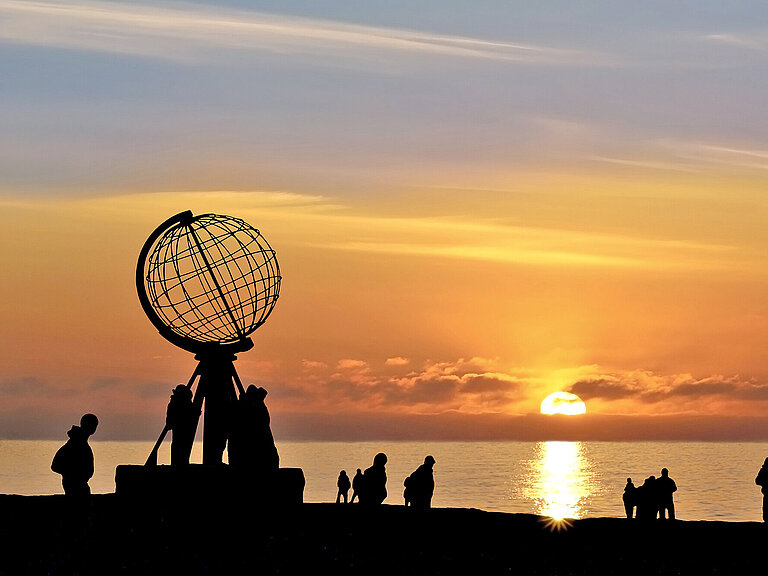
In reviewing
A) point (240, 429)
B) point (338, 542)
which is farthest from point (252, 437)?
point (338, 542)

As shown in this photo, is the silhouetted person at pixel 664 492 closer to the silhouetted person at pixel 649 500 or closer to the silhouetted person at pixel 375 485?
the silhouetted person at pixel 649 500

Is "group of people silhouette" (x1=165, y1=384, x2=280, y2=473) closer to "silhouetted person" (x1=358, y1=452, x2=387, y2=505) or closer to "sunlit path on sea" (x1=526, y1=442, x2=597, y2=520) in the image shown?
"silhouetted person" (x1=358, y1=452, x2=387, y2=505)

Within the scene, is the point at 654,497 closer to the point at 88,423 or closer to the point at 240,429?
the point at 240,429

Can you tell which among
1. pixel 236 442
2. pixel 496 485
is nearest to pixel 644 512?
pixel 236 442

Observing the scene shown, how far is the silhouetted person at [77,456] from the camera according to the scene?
75.6 ft

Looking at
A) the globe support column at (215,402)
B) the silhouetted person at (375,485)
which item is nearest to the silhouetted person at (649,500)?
the silhouetted person at (375,485)

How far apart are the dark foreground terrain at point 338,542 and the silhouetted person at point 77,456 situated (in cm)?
61

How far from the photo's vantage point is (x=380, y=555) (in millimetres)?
21188

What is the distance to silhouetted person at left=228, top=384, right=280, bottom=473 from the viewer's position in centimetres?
2686

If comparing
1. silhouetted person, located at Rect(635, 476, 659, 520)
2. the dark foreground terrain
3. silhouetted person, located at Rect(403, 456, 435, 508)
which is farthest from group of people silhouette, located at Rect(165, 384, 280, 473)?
silhouetted person, located at Rect(635, 476, 659, 520)

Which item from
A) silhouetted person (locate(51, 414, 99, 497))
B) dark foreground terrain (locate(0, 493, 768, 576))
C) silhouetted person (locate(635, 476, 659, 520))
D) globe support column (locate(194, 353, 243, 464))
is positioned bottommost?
dark foreground terrain (locate(0, 493, 768, 576))

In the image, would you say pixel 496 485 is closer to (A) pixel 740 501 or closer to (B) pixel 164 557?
(A) pixel 740 501

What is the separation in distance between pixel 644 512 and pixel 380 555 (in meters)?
10.7

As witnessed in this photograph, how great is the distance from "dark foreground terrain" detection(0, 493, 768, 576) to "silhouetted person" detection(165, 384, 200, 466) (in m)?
1.34
